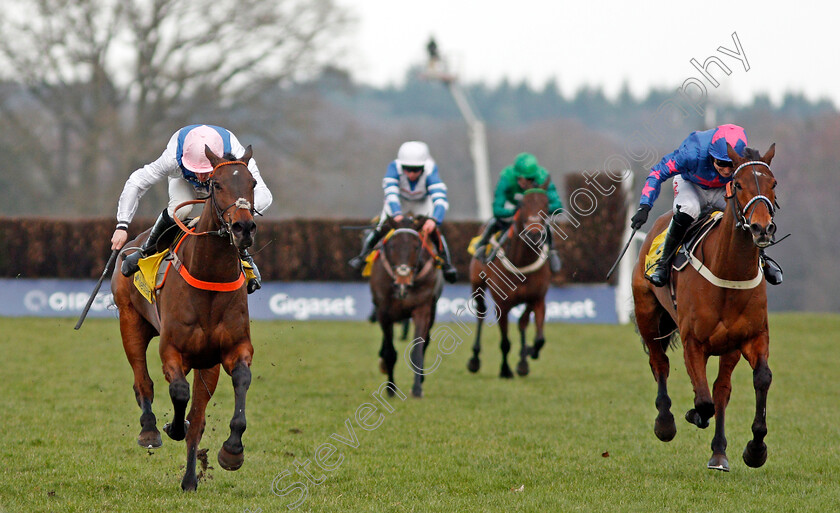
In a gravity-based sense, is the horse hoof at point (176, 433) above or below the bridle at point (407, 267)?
below

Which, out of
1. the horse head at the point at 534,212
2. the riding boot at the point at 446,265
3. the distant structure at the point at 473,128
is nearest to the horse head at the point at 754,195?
the horse head at the point at 534,212

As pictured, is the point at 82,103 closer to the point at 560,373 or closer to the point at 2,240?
the point at 2,240

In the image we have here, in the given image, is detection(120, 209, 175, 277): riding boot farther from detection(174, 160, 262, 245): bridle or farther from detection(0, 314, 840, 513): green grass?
detection(0, 314, 840, 513): green grass

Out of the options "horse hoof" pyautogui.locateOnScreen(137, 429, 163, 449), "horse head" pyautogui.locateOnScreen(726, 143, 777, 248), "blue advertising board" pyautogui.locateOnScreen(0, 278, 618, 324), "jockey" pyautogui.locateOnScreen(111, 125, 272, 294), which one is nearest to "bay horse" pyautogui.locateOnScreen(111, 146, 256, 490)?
"jockey" pyautogui.locateOnScreen(111, 125, 272, 294)

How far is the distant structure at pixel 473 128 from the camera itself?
76.4 ft

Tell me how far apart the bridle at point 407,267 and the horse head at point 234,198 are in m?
4.43

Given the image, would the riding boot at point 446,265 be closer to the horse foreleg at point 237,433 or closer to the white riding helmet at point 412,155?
the white riding helmet at point 412,155

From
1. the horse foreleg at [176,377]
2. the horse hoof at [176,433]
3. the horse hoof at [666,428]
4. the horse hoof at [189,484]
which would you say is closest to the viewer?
the horse foreleg at [176,377]

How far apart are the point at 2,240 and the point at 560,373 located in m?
11.9

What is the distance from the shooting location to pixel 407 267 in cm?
947

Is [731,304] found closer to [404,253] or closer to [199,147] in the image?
[199,147]

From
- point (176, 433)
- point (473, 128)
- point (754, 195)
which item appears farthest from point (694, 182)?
point (473, 128)

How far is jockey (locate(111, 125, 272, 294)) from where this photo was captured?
5.75 metres

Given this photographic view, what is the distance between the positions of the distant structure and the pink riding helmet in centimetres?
1701
